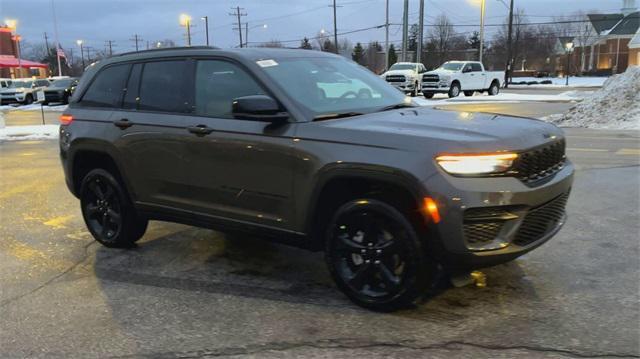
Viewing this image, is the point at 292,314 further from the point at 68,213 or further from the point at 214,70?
the point at 68,213

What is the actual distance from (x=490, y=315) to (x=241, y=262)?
226 centimetres

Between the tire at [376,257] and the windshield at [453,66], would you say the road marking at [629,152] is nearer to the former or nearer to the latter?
the tire at [376,257]

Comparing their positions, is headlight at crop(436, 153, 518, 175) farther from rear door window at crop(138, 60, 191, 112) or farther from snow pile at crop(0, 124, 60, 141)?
snow pile at crop(0, 124, 60, 141)

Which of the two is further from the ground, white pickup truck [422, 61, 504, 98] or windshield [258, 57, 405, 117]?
windshield [258, 57, 405, 117]

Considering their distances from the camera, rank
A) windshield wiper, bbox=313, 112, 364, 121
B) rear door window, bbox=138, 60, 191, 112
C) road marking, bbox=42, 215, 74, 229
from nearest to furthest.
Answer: windshield wiper, bbox=313, 112, 364, 121, rear door window, bbox=138, 60, 191, 112, road marking, bbox=42, 215, 74, 229

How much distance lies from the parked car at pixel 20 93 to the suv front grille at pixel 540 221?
42.3 m

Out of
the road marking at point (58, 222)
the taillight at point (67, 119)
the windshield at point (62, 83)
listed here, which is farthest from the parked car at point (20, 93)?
the taillight at point (67, 119)

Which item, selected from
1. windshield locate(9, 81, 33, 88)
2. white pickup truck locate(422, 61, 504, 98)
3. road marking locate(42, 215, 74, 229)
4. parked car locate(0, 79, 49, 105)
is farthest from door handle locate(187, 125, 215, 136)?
windshield locate(9, 81, 33, 88)

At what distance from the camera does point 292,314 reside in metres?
Answer: 4.07

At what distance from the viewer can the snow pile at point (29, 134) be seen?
17.0m

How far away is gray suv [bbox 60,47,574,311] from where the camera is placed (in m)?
3.65

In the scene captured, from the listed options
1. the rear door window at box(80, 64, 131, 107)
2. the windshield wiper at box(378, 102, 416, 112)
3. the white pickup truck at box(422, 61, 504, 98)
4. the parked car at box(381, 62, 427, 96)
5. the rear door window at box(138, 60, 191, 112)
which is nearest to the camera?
the windshield wiper at box(378, 102, 416, 112)

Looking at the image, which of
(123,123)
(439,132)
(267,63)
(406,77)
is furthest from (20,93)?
(439,132)

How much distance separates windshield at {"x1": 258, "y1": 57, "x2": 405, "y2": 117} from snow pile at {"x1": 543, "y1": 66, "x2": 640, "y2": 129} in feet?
41.3
